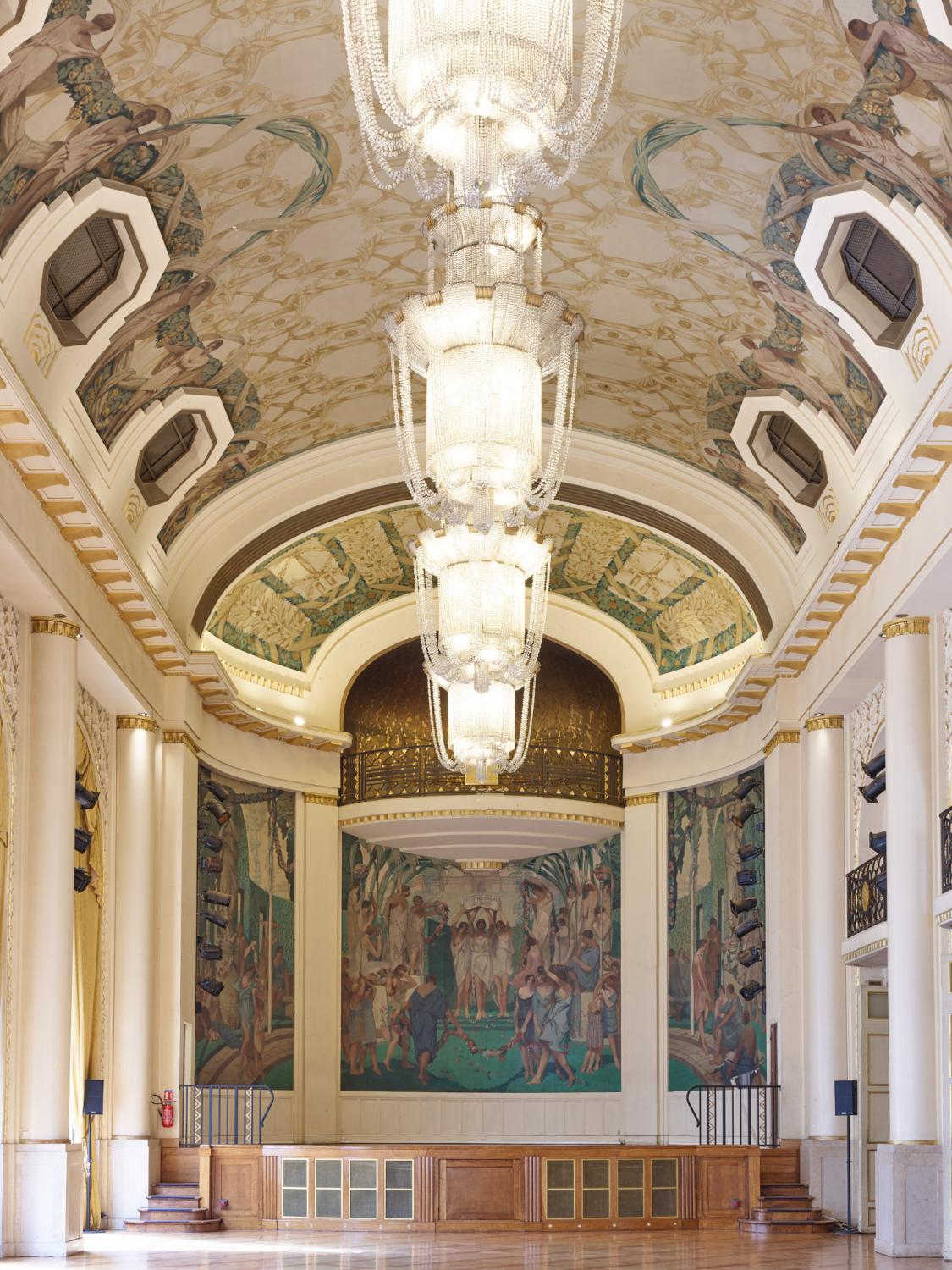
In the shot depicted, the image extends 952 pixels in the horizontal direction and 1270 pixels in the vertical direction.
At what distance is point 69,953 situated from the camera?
15781 millimetres

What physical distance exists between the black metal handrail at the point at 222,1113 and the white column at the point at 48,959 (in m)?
4.71

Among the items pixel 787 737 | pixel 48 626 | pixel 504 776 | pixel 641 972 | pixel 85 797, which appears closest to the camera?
pixel 48 626

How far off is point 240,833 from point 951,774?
37.9ft

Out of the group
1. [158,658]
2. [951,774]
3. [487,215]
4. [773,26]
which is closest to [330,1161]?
[158,658]

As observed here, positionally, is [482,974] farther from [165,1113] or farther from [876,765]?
[876,765]

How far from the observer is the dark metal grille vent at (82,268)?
1411cm

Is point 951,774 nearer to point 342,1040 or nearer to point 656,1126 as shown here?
point 656,1126

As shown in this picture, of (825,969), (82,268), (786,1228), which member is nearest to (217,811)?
(825,969)

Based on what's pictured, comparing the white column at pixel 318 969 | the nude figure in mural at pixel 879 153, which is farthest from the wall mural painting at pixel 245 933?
the nude figure in mural at pixel 879 153

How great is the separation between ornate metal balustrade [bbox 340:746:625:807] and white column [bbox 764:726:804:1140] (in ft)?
14.0

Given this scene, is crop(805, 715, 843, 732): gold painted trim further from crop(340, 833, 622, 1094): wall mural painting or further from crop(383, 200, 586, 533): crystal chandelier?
crop(383, 200, 586, 533): crystal chandelier

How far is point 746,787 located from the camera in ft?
75.0

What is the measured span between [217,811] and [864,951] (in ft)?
29.9

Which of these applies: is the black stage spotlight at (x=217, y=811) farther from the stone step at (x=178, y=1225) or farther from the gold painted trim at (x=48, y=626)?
the gold painted trim at (x=48, y=626)
